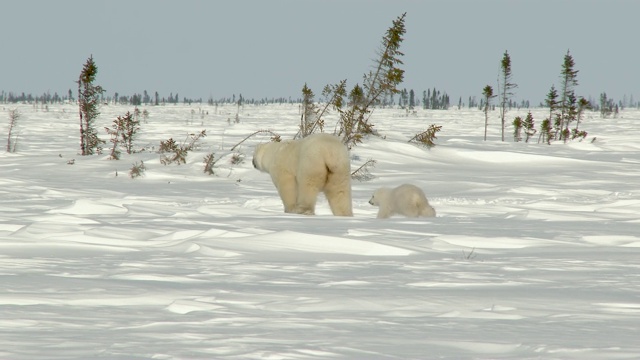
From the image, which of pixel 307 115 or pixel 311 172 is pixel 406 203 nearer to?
pixel 311 172

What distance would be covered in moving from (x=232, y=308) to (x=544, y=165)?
729 inches

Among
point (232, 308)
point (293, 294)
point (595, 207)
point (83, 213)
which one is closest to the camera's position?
point (232, 308)

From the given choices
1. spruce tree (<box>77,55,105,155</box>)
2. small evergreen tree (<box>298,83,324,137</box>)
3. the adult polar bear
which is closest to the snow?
the adult polar bear

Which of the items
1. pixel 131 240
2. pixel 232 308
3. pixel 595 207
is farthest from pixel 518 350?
pixel 595 207

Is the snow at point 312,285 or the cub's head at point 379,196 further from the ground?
the snow at point 312,285

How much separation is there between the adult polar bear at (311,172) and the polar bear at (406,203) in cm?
63

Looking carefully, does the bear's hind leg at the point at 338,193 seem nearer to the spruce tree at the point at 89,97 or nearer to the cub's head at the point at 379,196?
the cub's head at the point at 379,196

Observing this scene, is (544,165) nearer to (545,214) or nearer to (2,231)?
(545,214)

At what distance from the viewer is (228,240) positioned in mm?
5141

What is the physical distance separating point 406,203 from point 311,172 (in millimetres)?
1314

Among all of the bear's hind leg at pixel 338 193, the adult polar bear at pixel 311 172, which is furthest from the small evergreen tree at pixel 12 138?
the bear's hind leg at pixel 338 193

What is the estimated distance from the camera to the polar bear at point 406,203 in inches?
359

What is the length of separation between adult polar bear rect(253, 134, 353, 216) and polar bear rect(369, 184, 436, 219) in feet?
2.07

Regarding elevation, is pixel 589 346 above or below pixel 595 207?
above
